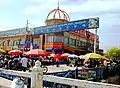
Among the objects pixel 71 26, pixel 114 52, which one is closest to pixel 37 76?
pixel 71 26

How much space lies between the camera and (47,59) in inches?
1453

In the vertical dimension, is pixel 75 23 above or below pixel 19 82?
above

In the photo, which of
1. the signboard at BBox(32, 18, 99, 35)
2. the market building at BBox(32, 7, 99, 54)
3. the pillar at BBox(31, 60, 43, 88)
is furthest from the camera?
the market building at BBox(32, 7, 99, 54)

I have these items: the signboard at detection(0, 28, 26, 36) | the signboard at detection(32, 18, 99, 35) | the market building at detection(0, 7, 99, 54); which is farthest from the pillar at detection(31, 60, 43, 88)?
the signboard at detection(0, 28, 26, 36)

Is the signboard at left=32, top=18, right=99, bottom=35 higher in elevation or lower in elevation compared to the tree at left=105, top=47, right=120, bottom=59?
higher

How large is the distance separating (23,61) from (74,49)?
1251 inches

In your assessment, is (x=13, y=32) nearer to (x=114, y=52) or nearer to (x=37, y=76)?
(x=114, y=52)

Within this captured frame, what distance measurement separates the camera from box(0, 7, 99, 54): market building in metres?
46.3

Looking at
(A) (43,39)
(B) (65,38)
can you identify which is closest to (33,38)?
(A) (43,39)

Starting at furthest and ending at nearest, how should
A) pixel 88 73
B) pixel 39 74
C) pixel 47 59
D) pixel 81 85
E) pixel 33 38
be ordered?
pixel 33 38 → pixel 47 59 → pixel 88 73 → pixel 39 74 → pixel 81 85

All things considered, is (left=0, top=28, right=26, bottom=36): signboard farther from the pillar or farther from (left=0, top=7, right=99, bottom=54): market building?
the pillar

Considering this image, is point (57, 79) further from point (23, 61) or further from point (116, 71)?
point (116, 71)

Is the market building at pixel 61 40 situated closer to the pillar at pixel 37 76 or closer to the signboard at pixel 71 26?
the signboard at pixel 71 26

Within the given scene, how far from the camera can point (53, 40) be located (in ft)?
153
